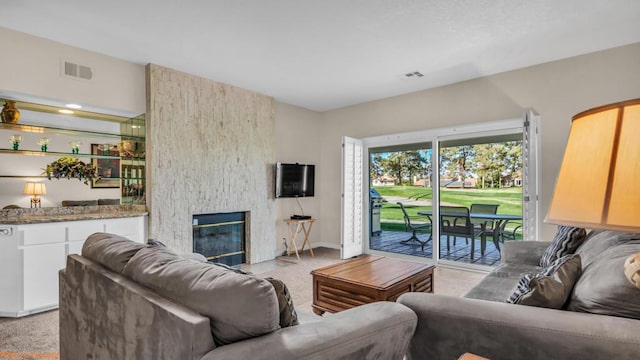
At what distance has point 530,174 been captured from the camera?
12.3 ft

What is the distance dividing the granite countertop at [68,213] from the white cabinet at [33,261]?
50 mm

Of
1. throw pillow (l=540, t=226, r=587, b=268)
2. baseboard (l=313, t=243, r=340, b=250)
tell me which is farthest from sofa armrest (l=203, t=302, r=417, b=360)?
baseboard (l=313, t=243, r=340, b=250)

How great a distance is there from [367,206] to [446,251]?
58.4 inches

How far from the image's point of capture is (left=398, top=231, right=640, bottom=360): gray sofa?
1.16 metres

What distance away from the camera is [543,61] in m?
3.85

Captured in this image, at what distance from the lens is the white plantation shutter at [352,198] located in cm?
524

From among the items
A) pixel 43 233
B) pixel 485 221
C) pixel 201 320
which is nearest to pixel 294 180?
pixel 485 221

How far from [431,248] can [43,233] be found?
4.78 m

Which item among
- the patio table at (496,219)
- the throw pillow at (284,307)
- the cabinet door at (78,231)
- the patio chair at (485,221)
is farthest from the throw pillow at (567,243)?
the cabinet door at (78,231)

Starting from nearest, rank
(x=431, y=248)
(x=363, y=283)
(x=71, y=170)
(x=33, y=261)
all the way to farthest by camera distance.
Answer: (x=363, y=283) → (x=33, y=261) → (x=71, y=170) → (x=431, y=248)

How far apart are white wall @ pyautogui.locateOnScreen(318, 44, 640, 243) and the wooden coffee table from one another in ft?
7.04

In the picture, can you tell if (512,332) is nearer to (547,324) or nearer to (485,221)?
(547,324)

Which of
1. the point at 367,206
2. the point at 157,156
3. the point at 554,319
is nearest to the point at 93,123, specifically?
the point at 157,156

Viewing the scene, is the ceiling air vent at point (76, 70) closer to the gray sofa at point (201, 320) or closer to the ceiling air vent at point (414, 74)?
the gray sofa at point (201, 320)
